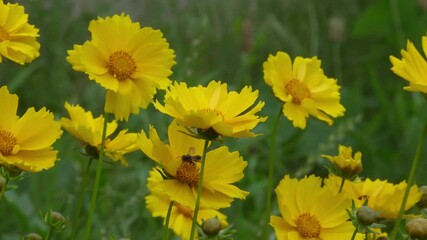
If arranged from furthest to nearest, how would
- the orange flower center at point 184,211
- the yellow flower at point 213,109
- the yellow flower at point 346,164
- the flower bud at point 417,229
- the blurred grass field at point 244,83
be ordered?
the blurred grass field at point 244,83
the orange flower center at point 184,211
the yellow flower at point 346,164
the flower bud at point 417,229
the yellow flower at point 213,109

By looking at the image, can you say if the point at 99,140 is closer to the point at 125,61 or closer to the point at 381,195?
the point at 125,61

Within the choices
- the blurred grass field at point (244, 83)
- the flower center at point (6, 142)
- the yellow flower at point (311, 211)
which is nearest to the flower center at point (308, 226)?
the yellow flower at point (311, 211)

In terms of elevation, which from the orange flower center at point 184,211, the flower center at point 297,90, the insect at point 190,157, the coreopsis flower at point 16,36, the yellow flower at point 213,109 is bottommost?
the orange flower center at point 184,211

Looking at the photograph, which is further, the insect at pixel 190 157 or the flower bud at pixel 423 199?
the flower bud at pixel 423 199

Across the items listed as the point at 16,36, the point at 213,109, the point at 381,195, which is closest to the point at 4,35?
the point at 16,36

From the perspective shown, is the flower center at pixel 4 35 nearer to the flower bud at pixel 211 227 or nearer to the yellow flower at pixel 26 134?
the yellow flower at pixel 26 134

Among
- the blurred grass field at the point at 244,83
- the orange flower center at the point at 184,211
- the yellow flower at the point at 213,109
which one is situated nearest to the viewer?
the yellow flower at the point at 213,109

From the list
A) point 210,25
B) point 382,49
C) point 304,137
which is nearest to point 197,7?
point 210,25
